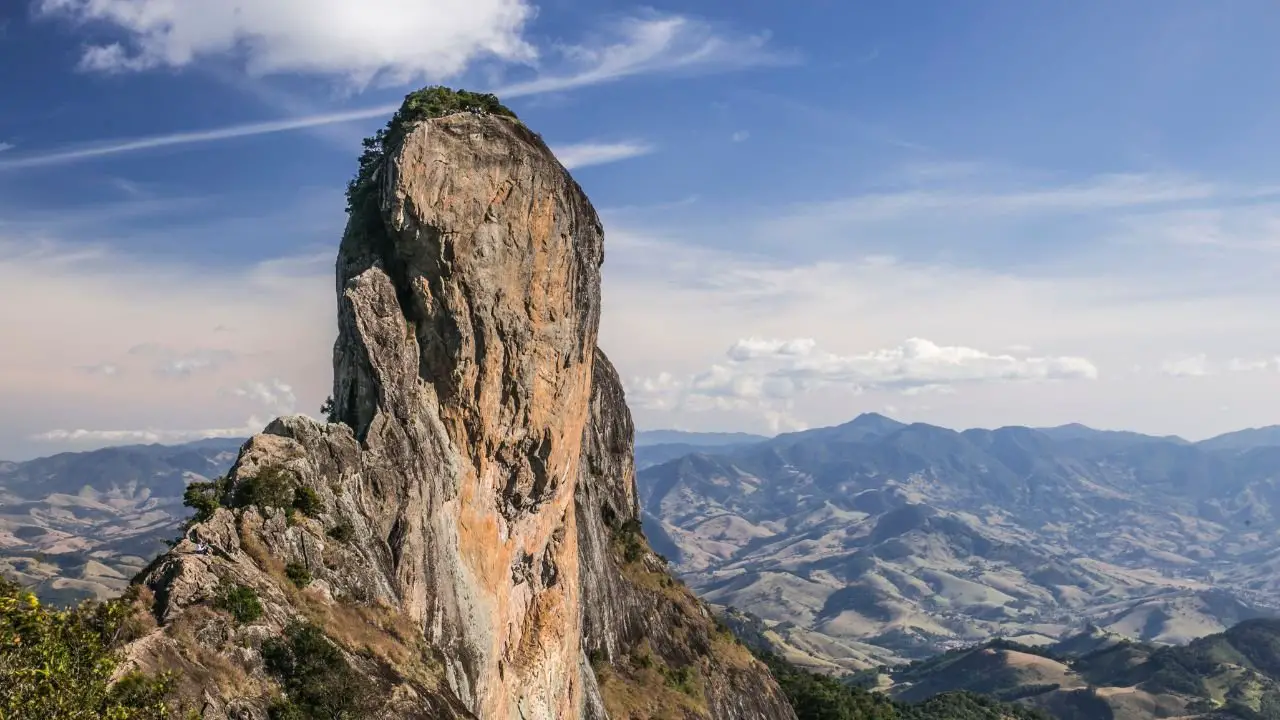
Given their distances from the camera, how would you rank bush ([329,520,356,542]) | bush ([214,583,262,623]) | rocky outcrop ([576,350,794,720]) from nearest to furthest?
1. bush ([214,583,262,623])
2. bush ([329,520,356,542])
3. rocky outcrop ([576,350,794,720])

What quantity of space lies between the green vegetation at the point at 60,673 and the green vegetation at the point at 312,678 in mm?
4434

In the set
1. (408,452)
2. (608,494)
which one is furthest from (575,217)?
(608,494)

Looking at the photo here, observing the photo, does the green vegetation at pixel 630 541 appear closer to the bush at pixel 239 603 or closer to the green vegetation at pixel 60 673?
the bush at pixel 239 603

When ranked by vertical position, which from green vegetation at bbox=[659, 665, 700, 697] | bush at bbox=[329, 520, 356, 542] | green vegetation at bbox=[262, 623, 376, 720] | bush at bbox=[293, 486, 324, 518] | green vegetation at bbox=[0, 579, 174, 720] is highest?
bush at bbox=[293, 486, 324, 518]

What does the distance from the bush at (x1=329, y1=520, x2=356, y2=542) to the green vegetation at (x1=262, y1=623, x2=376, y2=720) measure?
5.94 meters

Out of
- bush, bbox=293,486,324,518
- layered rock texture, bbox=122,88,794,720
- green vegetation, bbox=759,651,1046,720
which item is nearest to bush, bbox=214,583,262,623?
layered rock texture, bbox=122,88,794,720

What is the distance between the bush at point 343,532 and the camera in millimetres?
36906

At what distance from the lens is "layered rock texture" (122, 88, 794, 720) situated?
3014cm

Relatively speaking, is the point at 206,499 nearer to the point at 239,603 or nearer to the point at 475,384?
the point at 239,603

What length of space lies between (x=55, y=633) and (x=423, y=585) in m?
19.9

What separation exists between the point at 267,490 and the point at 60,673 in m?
12.8

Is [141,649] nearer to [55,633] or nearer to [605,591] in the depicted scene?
[55,633]

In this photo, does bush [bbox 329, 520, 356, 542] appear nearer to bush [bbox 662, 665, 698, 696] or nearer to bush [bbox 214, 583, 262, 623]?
bush [bbox 214, 583, 262, 623]

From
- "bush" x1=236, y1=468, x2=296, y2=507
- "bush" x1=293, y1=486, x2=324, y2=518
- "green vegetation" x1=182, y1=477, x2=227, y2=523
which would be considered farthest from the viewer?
"bush" x1=293, y1=486, x2=324, y2=518
